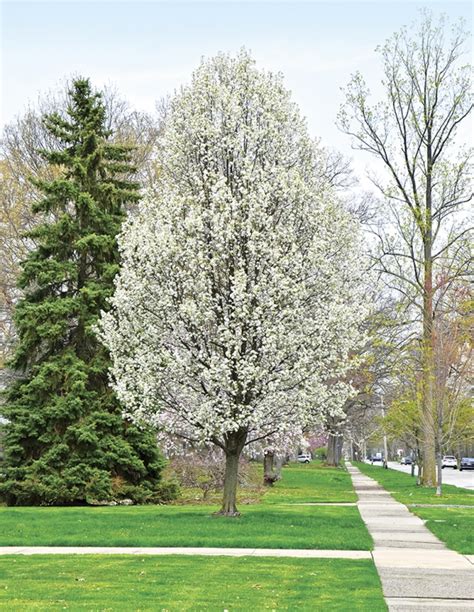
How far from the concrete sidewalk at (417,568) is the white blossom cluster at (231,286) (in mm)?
3112

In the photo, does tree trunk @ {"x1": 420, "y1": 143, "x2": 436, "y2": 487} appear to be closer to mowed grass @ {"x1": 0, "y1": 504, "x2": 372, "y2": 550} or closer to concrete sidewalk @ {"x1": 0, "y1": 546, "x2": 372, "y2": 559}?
mowed grass @ {"x1": 0, "y1": 504, "x2": 372, "y2": 550}

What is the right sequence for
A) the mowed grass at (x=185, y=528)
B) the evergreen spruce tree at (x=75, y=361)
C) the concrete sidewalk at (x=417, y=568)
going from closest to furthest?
the concrete sidewalk at (x=417, y=568)
the mowed grass at (x=185, y=528)
the evergreen spruce tree at (x=75, y=361)

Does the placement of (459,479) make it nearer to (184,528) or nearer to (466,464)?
(466,464)

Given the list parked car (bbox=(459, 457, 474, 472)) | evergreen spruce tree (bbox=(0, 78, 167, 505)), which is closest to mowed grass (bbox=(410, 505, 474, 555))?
evergreen spruce tree (bbox=(0, 78, 167, 505))

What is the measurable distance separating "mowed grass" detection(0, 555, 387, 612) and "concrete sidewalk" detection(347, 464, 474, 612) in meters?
0.27

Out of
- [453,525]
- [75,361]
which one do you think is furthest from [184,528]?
[75,361]

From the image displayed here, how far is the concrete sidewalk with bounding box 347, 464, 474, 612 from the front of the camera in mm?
9109

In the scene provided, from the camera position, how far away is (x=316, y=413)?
18500mm

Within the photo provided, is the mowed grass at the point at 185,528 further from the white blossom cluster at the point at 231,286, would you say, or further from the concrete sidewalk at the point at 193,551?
the white blossom cluster at the point at 231,286

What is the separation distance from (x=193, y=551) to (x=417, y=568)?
3.62 meters

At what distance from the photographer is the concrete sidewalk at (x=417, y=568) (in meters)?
9.11

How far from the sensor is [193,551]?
13211 mm

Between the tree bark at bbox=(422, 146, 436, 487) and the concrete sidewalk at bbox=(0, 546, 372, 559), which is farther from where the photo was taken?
the tree bark at bbox=(422, 146, 436, 487)

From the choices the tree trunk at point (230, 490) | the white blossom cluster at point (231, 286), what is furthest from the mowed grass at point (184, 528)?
the white blossom cluster at point (231, 286)
